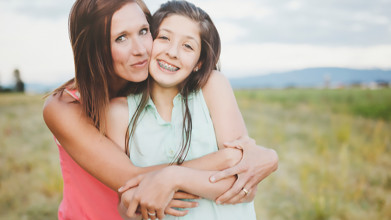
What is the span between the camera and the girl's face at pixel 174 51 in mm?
1990

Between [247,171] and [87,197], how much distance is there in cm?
112

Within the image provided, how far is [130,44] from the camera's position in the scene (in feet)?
6.33

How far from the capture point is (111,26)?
189 centimetres

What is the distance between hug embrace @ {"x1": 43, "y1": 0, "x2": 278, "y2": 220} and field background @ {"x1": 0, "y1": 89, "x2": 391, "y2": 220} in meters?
0.53

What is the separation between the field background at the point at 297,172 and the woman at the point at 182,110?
769 mm

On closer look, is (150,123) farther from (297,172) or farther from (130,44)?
(297,172)

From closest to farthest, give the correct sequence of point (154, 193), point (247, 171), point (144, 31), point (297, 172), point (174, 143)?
point (154, 193) → point (247, 171) → point (174, 143) → point (144, 31) → point (297, 172)

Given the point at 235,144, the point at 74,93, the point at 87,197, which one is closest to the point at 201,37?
the point at 235,144

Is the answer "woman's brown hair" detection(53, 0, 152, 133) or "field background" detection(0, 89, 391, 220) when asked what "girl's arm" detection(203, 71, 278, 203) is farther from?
"field background" detection(0, 89, 391, 220)

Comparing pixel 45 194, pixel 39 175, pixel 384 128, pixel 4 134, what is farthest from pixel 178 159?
pixel 384 128

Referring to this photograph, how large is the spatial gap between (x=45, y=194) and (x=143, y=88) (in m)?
3.41

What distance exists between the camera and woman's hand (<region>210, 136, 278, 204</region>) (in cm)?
171

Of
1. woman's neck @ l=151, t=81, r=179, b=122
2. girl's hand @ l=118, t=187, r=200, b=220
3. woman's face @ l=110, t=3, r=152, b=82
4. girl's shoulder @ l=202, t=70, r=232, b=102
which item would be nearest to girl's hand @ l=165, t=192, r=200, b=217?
girl's hand @ l=118, t=187, r=200, b=220

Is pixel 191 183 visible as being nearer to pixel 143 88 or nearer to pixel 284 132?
pixel 143 88
